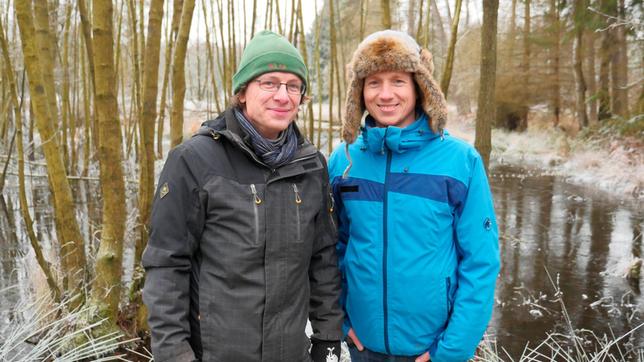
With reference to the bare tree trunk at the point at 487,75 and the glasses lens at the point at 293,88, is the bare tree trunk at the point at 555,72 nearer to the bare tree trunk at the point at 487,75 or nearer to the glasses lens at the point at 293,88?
the bare tree trunk at the point at 487,75

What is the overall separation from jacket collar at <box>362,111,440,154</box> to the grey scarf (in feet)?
1.01

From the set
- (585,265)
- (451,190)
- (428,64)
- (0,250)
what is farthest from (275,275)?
(0,250)

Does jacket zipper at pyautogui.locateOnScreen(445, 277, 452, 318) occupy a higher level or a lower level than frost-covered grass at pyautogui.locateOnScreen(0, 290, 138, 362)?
higher

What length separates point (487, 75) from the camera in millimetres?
4062

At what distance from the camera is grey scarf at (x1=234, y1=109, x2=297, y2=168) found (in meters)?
1.56

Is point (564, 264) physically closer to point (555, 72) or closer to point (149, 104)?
point (149, 104)

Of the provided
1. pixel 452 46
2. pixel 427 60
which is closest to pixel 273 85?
pixel 427 60

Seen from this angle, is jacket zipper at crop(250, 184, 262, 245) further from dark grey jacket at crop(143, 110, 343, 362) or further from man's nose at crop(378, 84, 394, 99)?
man's nose at crop(378, 84, 394, 99)

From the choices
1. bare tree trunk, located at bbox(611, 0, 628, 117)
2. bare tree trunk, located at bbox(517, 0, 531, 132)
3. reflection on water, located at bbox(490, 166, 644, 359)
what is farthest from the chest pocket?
bare tree trunk, located at bbox(517, 0, 531, 132)

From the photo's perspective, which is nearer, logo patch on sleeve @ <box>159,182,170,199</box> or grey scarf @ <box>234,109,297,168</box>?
logo patch on sleeve @ <box>159,182,170,199</box>

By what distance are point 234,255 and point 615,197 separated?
10076 millimetres

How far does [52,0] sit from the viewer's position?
7074mm

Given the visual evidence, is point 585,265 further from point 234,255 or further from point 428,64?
point 234,255

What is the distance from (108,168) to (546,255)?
5.47m
